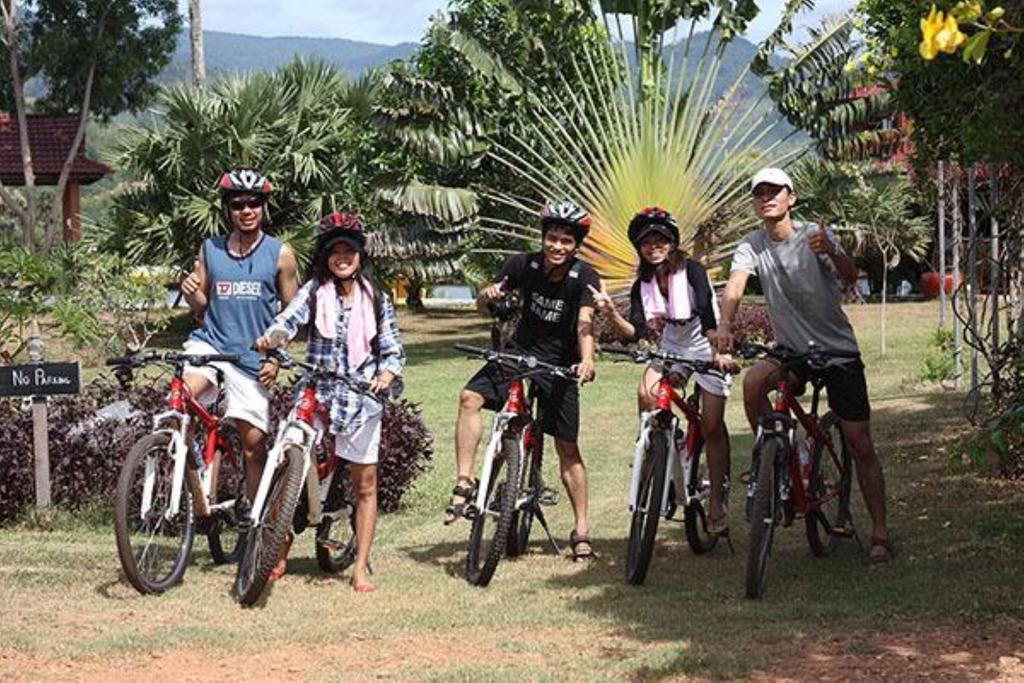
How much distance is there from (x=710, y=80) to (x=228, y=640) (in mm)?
19873

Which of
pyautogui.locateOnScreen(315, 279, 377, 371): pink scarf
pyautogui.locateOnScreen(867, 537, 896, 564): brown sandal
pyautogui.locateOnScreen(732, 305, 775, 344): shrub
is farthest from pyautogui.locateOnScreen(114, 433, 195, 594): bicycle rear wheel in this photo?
pyautogui.locateOnScreen(732, 305, 775, 344): shrub

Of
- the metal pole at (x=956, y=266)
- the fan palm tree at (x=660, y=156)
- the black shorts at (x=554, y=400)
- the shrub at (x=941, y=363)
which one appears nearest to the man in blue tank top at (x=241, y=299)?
the black shorts at (x=554, y=400)

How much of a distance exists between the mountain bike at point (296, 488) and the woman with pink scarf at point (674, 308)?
4.90 feet

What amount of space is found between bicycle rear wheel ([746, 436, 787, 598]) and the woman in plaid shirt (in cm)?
175

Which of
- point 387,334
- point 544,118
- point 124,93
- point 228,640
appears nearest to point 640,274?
point 387,334

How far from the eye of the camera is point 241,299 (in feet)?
26.8

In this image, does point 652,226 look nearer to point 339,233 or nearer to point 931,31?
point 339,233

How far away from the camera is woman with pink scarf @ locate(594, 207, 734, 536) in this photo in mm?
8336

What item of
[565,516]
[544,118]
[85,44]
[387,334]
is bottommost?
[565,516]

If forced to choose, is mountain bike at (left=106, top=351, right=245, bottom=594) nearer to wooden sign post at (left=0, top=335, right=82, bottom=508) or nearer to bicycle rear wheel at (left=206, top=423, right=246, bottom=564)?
bicycle rear wheel at (left=206, top=423, right=246, bottom=564)

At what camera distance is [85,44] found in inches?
1538

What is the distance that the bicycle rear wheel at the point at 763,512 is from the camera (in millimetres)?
7375

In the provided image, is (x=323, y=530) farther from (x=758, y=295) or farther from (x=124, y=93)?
(x=124, y=93)

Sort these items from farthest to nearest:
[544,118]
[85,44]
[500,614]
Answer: [85,44], [544,118], [500,614]
